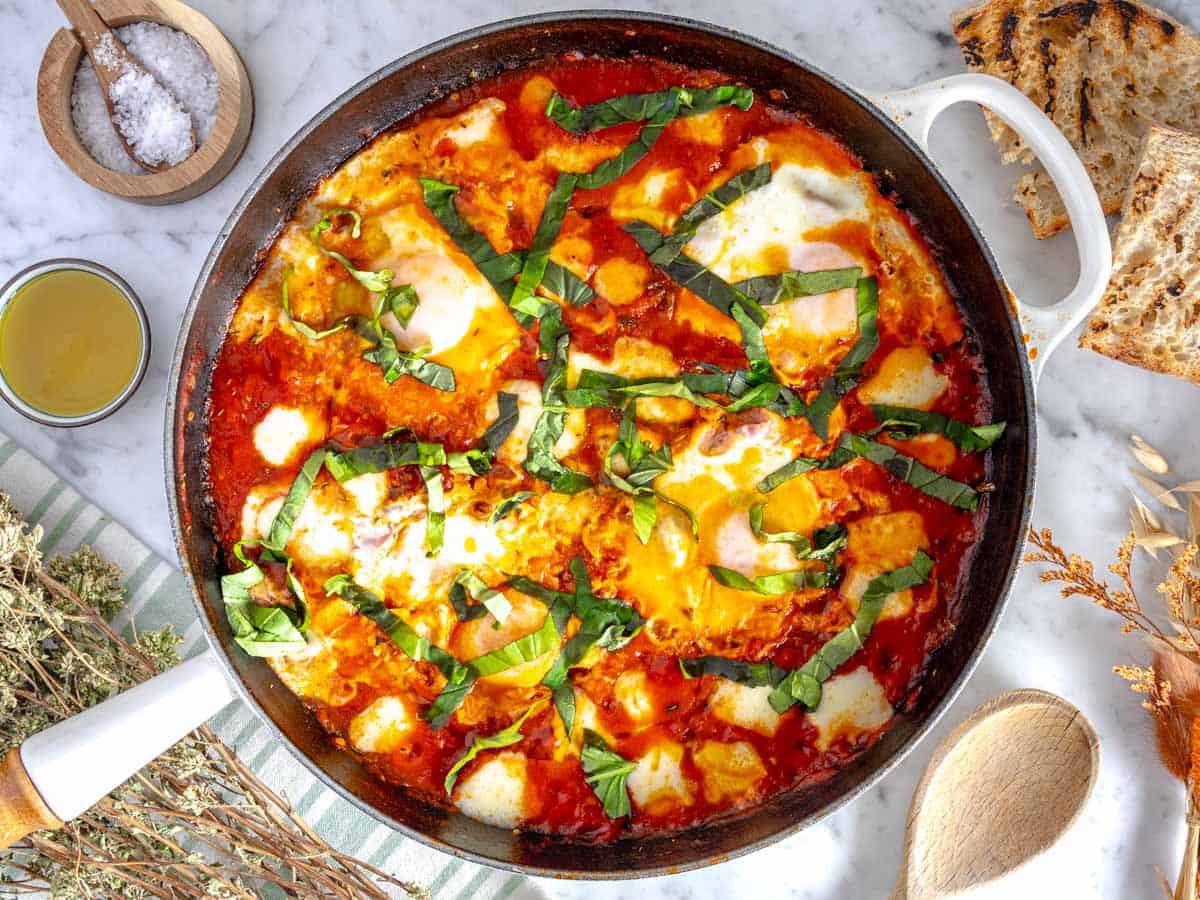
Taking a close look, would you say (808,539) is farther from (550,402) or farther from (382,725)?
(382,725)

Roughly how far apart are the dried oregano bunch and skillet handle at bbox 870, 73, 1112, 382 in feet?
8.65

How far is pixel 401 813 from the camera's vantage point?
125 inches

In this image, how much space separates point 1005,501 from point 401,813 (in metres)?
2.02

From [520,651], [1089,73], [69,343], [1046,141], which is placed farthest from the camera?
[1089,73]

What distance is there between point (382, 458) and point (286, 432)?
0.97 ft

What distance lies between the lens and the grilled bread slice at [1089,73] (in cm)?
338

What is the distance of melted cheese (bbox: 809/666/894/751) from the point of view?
10.7 ft

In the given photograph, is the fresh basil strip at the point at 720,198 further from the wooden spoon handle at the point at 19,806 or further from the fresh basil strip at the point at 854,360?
the wooden spoon handle at the point at 19,806

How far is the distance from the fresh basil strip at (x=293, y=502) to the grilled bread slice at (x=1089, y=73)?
2.34 meters

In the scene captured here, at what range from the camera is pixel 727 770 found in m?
3.25

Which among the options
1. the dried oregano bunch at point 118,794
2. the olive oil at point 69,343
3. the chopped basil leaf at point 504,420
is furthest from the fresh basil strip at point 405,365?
the dried oregano bunch at point 118,794

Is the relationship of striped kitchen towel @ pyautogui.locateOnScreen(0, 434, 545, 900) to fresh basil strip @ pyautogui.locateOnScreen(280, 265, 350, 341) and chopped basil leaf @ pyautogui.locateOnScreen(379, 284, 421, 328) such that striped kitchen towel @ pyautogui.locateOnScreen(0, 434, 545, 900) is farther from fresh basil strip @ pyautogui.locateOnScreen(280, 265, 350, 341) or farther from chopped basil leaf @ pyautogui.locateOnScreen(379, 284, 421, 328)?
chopped basil leaf @ pyautogui.locateOnScreen(379, 284, 421, 328)

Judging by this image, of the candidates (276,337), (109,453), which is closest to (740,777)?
(276,337)

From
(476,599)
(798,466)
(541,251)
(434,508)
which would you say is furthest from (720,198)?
(476,599)
